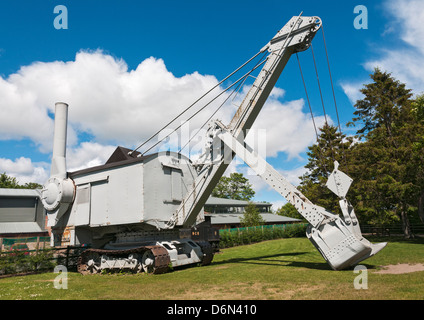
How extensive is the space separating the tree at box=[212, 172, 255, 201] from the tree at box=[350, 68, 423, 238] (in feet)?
154

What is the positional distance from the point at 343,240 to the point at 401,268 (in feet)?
7.65

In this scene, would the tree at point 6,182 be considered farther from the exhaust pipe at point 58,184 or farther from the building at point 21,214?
the exhaust pipe at point 58,184

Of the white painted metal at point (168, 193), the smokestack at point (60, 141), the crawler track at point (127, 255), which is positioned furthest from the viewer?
the smokestack at point (60, 141)

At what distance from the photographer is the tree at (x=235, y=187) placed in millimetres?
74750

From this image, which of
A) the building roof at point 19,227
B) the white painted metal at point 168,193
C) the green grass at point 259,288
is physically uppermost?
the white painted metal at point 168,193

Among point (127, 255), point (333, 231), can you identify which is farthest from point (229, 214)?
point (333, 231)

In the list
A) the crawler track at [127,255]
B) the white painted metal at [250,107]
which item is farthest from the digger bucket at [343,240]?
the crawler track at [127,255]

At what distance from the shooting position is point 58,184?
557 inches

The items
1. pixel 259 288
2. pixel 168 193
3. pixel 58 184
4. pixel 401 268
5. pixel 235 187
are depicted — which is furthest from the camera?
pixel 235 187

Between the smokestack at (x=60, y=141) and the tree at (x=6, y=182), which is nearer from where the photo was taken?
the smokestack at (x=60, y=141)

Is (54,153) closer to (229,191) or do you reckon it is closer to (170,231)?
(170,231)

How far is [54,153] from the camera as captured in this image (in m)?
14.9

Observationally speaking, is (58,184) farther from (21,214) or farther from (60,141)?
(21,214)

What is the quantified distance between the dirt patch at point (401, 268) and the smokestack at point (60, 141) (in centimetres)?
1363
